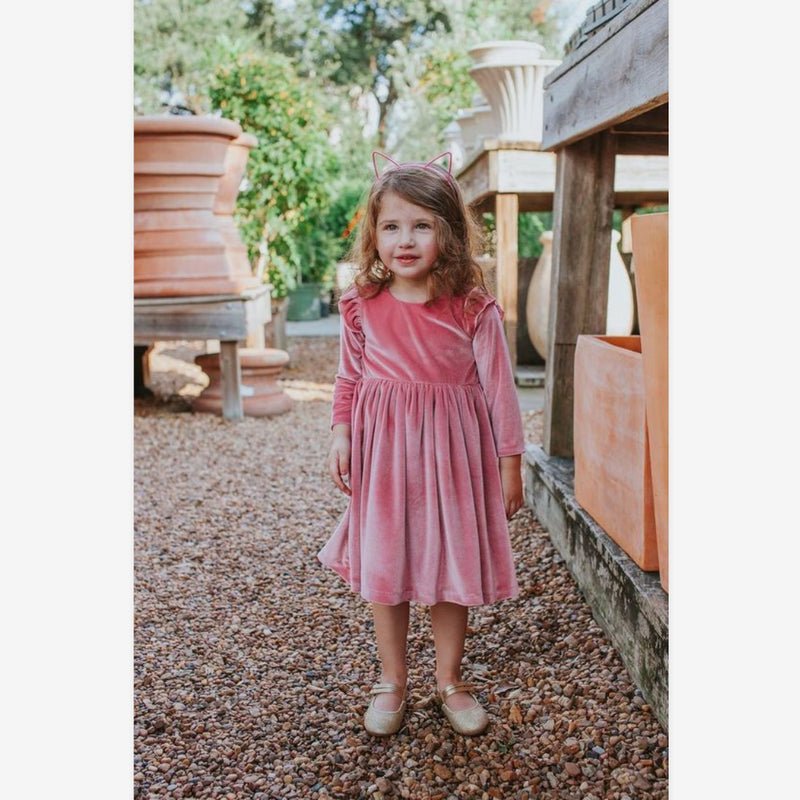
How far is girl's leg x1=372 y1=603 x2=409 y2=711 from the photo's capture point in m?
1.76

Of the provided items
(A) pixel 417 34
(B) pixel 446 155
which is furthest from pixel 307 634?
(A) pixel 417 34

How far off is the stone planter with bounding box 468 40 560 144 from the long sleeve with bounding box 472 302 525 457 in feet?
10.6

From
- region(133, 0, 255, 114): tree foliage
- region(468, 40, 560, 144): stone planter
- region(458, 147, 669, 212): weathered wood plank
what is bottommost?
region(458, 147, 669, 212): weathered wood plank

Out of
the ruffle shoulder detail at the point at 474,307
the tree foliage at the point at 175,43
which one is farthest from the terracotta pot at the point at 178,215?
the tree foliage at the point at 175,43

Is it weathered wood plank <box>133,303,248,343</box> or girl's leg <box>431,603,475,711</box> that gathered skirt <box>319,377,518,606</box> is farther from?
weathered wood plank <box>133,303,248,343</box>

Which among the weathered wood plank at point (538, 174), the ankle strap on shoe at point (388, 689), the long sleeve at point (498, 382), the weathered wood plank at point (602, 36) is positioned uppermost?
the weathered wood plank at point (538, 174)

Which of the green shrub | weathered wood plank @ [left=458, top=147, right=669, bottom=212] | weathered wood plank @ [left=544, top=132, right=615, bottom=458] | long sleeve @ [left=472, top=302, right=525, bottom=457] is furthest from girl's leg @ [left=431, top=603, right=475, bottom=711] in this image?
the green shrub

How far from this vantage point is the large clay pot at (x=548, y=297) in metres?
5.32

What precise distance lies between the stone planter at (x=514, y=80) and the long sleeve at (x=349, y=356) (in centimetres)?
319

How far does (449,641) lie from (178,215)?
144 inches

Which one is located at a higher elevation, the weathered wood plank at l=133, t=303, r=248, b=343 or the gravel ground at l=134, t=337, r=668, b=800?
the weathered wood plank at l=133, t=303, r=248, b=343

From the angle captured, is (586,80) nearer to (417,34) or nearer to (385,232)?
(385,232)

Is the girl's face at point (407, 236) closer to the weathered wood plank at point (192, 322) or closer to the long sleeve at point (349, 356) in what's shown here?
the long sleeve at point (349, 356)

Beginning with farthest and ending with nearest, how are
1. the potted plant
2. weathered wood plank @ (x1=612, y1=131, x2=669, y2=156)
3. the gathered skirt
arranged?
the potted plant
weathered wood plank @ (x1=612, y1=131, x2=669, y2=156)
the gathered skirt
